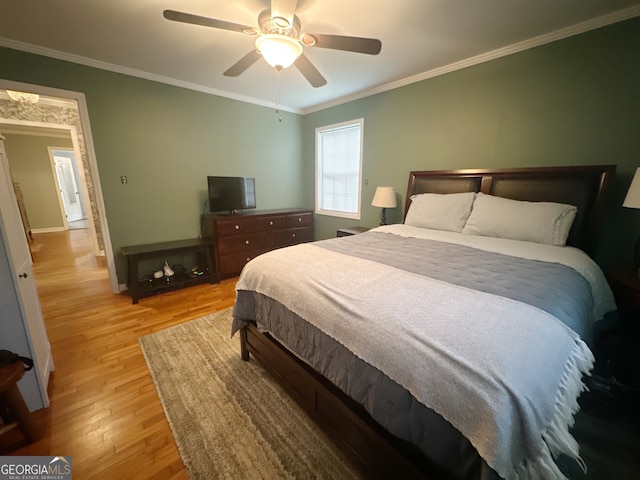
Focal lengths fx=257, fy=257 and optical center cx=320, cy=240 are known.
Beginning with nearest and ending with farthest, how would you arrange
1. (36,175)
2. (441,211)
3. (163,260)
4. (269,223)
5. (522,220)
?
(522,220)
(441,211)
(163,260)
(269,223)
(36,175)

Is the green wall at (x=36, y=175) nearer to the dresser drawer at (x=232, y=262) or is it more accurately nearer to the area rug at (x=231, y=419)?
the dresser drawer at (x=232, y=262)

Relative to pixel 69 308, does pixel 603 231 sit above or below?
above

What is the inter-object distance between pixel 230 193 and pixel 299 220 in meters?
1.15

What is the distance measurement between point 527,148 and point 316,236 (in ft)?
10.3

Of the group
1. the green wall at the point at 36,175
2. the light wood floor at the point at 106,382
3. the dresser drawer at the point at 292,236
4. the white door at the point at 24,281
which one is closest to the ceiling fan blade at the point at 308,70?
the white door at the point at 24,281

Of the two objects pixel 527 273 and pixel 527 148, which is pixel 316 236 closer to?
pixel 527 148

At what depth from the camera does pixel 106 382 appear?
69.3 inches

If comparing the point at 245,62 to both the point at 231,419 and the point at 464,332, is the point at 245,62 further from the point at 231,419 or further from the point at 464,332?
the point at 231,419

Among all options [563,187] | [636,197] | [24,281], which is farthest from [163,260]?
[636,197]

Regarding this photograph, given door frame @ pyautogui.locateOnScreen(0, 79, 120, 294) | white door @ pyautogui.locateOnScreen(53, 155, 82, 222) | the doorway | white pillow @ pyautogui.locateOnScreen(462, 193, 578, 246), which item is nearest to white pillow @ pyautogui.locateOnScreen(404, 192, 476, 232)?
white pillow @ pyautogui.locateOnScreen(462, 193, 578, 246)

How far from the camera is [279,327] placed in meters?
1.50

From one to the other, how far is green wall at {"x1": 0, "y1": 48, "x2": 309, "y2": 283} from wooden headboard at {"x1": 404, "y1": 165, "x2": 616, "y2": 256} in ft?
9.91

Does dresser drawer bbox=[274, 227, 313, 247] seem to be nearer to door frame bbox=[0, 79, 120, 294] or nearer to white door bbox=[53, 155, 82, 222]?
door frame bbox=[0, 79, 120, 294]

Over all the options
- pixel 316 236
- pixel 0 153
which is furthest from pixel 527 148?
pixel 0 153
